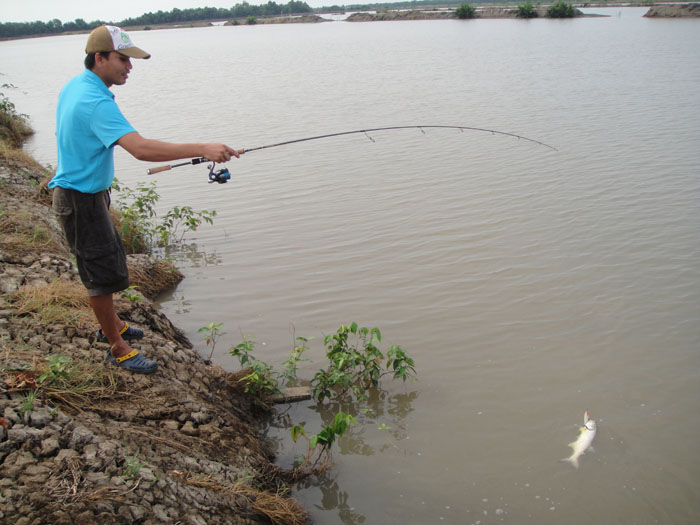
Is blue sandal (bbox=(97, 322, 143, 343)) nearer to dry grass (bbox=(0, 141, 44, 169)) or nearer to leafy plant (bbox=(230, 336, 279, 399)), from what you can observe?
leafy plant (bbox=(230, 336, 279, 399))

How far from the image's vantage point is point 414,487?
3.50 m

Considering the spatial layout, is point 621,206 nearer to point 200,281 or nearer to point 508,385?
point 508,385

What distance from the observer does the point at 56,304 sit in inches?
153

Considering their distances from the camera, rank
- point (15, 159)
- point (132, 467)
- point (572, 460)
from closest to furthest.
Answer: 1. point (132, 467)
2. point (572, 460)
3. point (15, 159)

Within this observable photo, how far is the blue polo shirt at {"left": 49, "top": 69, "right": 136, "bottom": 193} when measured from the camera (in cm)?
293

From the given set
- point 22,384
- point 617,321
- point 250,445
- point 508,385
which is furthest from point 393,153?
point 22,384

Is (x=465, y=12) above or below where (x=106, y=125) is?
above

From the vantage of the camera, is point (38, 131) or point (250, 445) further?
point (38, 131)

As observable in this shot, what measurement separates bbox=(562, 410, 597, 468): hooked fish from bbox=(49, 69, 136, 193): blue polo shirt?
3324 millimetres

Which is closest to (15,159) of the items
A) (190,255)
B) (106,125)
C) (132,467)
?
(190,255)

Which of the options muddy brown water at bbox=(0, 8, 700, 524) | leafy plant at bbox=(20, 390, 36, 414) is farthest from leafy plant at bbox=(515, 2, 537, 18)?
leafy plant at bbox=(20, 390, 36, 414)

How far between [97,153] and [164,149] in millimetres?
386

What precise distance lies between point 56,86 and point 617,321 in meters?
22.5

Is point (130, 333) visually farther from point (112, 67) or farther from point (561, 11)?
point (561, 11)
